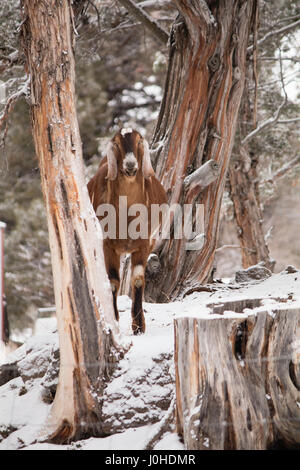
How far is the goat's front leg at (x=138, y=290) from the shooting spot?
2.93 meters

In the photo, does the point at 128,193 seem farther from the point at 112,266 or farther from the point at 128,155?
the point at 112,266

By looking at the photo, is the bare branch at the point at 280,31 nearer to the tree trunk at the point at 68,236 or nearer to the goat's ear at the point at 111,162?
the goat's ear at the point at 111,162

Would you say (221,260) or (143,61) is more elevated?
(143,61)

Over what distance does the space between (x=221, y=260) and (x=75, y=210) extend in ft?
29.8

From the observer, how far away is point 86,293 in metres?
2.38

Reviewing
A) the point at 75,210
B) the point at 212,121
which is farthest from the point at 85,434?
the point at 212,121

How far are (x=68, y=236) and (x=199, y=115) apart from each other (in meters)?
2.29

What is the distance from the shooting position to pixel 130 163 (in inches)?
103

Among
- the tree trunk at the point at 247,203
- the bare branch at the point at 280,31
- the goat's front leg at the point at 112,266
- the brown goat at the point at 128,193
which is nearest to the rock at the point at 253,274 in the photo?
the brown goat at the point at 128,193

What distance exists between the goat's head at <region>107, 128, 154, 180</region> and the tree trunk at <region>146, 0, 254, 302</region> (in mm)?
1480

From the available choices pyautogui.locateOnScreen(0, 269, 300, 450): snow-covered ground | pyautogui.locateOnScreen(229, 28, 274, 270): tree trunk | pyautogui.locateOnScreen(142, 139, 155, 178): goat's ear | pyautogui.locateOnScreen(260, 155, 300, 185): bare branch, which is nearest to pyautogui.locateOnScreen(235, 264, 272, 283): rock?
pyautogui.locateOnScreen(0, 269, 300, 450): snow-covered ground

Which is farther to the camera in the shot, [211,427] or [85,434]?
[85,434]

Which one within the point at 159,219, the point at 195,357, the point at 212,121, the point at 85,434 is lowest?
the point at 85,434

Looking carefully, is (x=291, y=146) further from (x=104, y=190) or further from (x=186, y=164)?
(x=104, y=190)
